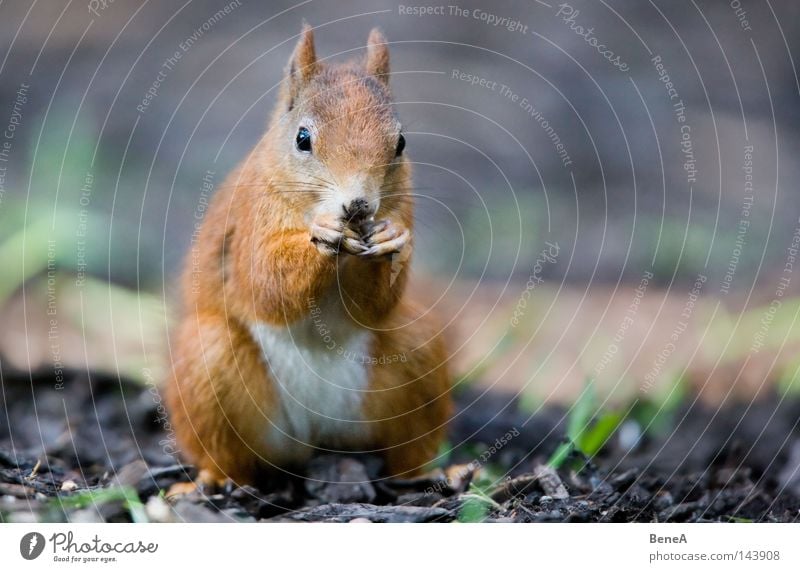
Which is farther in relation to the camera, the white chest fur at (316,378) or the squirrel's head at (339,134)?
the white chest fur at (316,378)

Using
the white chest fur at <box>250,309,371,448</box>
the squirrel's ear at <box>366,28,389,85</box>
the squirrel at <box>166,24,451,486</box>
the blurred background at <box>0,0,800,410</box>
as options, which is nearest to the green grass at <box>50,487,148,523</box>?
the squirrel at <box>166,24,451,486</box>

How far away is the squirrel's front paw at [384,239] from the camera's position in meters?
1.58

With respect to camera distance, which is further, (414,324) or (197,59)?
(197,59)

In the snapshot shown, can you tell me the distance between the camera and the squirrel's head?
1604mm

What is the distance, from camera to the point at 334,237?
1.57 metres

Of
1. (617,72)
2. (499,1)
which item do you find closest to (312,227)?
(499,1)

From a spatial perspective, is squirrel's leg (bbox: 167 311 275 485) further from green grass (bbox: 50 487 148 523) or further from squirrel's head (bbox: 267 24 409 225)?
squirrel's head (bbox: 267 24 409 225)

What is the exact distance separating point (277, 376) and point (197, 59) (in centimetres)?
84

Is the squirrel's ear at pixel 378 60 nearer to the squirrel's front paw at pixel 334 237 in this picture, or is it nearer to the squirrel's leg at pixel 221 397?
the squirrel's front paw at pixel 334 237

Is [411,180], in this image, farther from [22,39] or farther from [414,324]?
[22,39]

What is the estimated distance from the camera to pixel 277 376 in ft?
5.97

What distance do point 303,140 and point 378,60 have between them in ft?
0.73

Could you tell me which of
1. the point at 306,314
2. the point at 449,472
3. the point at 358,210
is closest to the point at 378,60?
the point at 358,210

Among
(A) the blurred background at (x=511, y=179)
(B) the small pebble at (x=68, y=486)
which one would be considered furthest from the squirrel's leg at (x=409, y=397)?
(B) the small pebble at (x=68, y=486)
